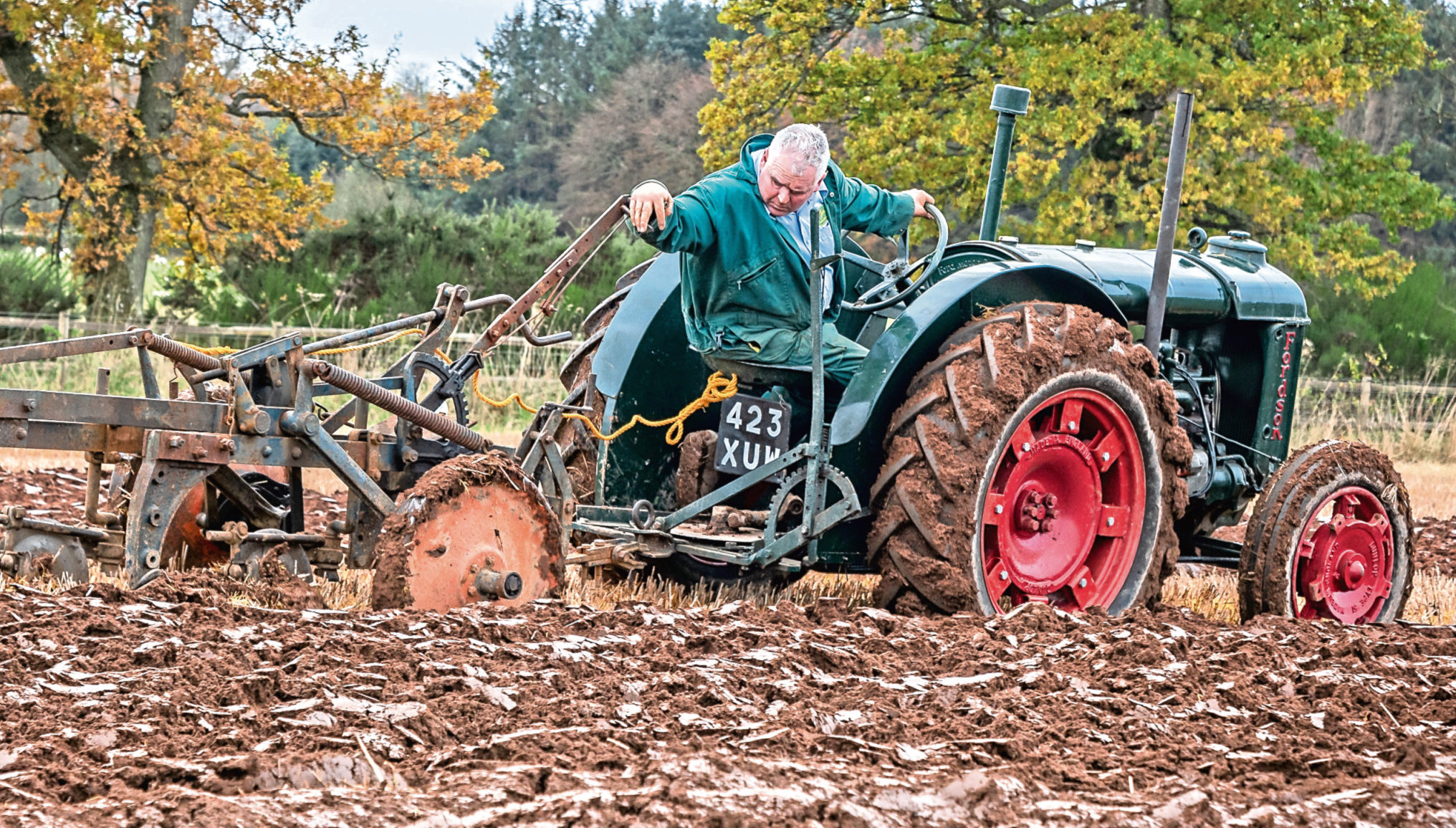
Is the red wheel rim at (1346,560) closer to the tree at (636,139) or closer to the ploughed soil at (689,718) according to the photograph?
the ploughed soil at (689,718)

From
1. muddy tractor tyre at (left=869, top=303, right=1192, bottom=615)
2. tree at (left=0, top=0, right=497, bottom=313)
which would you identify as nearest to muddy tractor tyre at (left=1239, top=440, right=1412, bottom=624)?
muddy tractor tyre at (left=869, top=303, right=1192, bottom=615)

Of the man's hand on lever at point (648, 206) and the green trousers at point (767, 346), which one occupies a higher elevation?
the man's hand on lever at point (648, 206)

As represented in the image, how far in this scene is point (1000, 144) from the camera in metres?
5.83

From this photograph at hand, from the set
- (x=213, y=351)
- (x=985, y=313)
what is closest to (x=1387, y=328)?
(x=213, y=351)

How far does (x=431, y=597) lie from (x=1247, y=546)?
3029mm

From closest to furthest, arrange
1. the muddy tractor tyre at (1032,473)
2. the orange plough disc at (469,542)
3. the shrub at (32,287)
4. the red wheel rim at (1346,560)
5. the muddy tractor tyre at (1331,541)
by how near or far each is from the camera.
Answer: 1. the orange plough disc at (469,542)
2. the muddy tractor tyre at (1032,473)
3. the muddy tractor tyre at (1331,541)
4. the red wheel rim at (1346,560)
5. the shrub at (32,287)

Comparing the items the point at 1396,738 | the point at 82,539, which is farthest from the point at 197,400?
the point at 1396,738

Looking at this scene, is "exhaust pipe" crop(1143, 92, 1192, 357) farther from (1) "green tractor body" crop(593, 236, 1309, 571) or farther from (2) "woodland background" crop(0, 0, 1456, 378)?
(2) "woodland background" crop(0, 0, 1456, 378)

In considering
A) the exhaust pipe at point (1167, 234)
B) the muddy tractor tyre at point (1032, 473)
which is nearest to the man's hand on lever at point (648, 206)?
the muddy tractor tyre at point (1032, 473)

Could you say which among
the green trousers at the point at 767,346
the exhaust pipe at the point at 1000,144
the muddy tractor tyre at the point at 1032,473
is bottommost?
the muddy tractor tyre at the point at 1032,473

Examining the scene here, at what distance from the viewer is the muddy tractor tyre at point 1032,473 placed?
4723mm

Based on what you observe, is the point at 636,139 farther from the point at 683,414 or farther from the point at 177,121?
the point at 683,414

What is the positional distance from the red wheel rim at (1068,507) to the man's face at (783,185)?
3.48 feet

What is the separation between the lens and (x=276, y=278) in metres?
19.6
